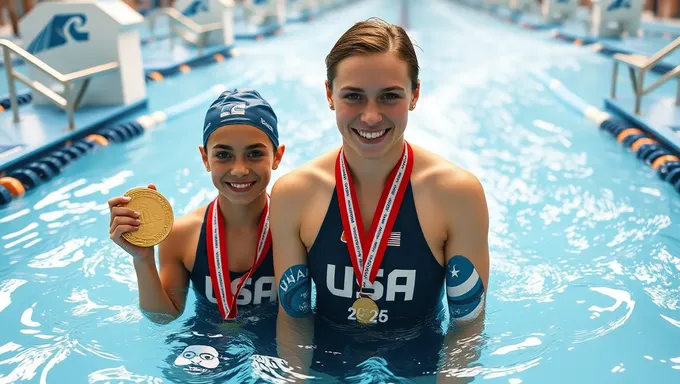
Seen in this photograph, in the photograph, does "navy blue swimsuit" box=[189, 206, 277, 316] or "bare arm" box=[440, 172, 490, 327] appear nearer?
"bare arm" box=[440, 172, 490, 327]

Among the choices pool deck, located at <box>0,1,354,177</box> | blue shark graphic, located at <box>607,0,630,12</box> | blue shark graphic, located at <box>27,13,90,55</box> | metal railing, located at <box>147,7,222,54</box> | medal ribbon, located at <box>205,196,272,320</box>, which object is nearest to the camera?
medal ribbon, located at <box>205,196,272,320</box>

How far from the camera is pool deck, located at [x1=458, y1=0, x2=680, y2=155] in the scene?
625 centimetres

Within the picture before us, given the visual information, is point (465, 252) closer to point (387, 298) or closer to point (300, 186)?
point (387, 298)

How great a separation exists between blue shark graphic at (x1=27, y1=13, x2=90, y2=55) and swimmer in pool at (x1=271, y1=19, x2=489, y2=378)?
5.93 meters

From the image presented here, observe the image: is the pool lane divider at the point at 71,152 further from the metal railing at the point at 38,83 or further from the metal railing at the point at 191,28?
the metal railing at the point at 191,28

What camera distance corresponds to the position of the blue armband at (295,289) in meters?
2.33

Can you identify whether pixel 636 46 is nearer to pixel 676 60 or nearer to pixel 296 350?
pixel 676 60

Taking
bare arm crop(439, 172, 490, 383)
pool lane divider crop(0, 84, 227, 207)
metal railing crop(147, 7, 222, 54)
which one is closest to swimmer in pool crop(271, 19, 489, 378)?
bare arm crop(439, 172, 490, 383)

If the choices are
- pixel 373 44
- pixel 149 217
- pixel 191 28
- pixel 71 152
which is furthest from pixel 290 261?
pixel 191 28

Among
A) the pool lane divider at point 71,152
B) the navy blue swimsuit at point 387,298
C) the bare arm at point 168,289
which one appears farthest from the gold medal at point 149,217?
the pool lane divider at point 71,152

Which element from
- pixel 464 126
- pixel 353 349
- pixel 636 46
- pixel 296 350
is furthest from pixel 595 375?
pixel 636 46

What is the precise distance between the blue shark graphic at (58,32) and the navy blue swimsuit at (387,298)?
594 centimetres

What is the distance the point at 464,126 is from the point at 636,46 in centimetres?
601

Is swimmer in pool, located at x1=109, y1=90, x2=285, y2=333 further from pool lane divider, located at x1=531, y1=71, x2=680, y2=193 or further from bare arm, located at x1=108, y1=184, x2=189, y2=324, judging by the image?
pool lane divider, located at x1=531, y1=71, x2=680, y2=193
